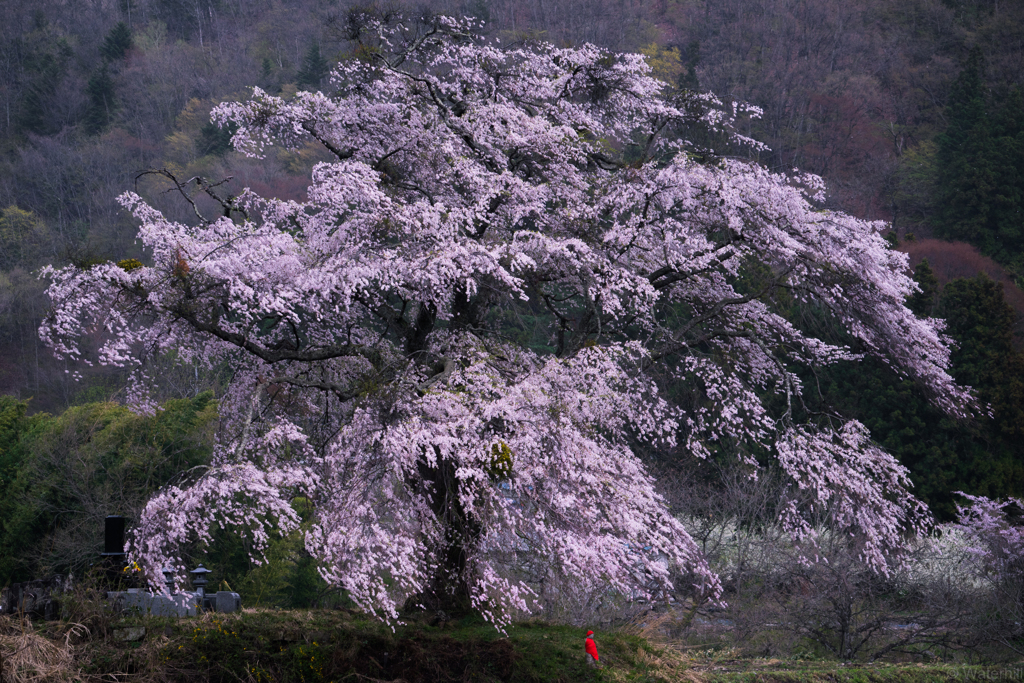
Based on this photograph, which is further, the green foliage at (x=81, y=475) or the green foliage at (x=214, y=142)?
the green foliage at (x=214, y=142)

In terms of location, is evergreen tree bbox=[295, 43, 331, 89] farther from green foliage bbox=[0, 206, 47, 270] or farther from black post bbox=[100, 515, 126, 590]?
black post bbox=[100, 515, 126, 590]

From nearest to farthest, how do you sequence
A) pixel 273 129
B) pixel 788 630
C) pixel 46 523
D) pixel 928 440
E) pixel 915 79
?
1. pixel 273 129
2. pixel 788 630
3. pixel 46 523
4. pixel 928 440
5. pixel 915 79

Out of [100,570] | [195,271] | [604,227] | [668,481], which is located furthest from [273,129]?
[668,481]

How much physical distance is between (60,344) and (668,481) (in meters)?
10.2

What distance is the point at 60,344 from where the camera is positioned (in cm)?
837

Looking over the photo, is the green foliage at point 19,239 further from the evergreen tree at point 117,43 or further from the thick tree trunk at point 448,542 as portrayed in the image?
the thick tree trunk at point 448,542

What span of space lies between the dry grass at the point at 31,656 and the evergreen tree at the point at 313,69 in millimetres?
29181

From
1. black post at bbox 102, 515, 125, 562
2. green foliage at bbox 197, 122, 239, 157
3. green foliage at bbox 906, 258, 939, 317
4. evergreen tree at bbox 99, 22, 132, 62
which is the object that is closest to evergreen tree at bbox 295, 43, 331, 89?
green foliage at bbox 197, 122, 239, 157

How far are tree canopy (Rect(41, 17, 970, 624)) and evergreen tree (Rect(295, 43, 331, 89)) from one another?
960 inches

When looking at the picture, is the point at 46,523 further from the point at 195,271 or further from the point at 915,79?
the point at 915,79

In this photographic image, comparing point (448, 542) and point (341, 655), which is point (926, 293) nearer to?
point (448, 542)

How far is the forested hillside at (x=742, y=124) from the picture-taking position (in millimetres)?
19000

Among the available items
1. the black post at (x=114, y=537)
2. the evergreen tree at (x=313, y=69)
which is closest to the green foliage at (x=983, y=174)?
the evergreen tree at (x=313, y=69)

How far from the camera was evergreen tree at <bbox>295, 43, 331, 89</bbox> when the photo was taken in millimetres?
33688
